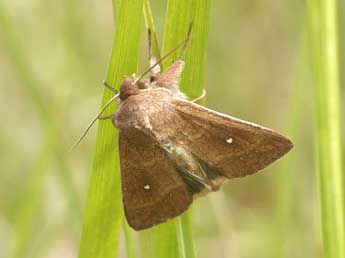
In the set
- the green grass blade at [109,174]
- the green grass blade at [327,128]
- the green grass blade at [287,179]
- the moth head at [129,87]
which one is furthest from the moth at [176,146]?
the green grass blade at [287,179]

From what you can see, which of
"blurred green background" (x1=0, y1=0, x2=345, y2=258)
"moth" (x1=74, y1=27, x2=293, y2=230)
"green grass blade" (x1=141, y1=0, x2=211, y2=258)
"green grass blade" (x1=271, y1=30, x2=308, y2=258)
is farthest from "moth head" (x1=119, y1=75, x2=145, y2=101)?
"blurred green background" (x1=0, y1=0, x2=345, y2=258)

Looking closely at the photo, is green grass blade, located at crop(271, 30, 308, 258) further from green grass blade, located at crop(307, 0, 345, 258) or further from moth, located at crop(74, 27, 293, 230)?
green grass blade, located at crop(307, 0, 345, 258)

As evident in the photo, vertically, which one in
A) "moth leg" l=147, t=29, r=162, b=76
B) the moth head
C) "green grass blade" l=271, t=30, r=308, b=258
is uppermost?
"moth leg" l=147, t=29, r=162, b=76

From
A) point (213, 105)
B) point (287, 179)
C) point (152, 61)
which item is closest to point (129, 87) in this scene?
point (152, 61)

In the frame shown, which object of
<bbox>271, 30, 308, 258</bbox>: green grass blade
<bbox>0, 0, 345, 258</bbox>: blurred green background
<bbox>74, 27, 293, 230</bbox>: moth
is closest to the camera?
<bbox>74, 27, 293, 230</bbox>: moth

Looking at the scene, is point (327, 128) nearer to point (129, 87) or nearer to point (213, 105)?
point (129, 87)

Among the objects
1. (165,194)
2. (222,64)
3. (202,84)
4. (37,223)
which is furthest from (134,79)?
(222,64)

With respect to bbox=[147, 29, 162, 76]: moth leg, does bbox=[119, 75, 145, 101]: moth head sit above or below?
below
